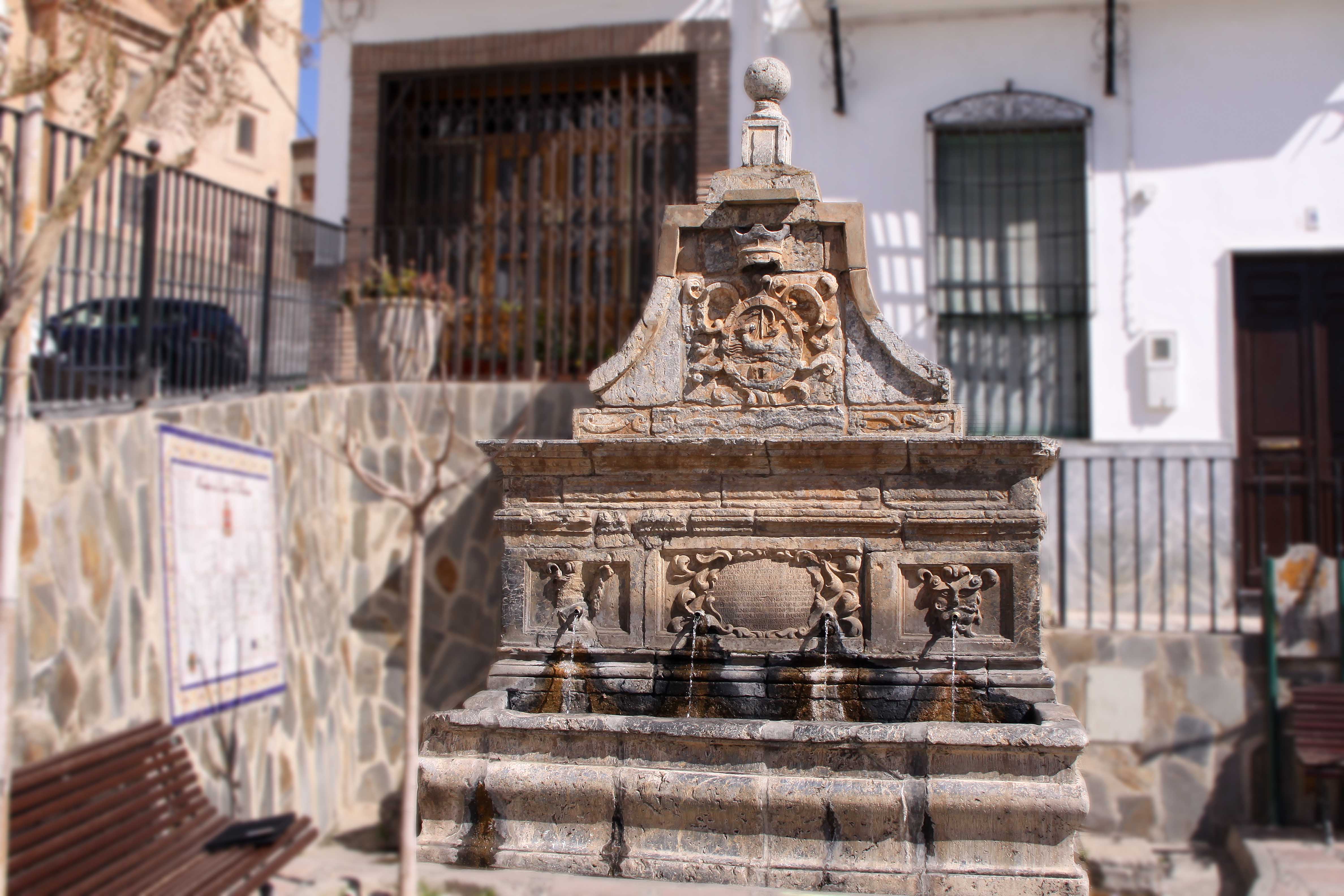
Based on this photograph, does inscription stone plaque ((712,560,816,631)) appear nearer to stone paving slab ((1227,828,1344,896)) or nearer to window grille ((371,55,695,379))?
stone paving slab ((1227,828,1344,896))

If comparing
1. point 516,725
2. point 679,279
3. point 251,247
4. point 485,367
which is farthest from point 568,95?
point 516,725

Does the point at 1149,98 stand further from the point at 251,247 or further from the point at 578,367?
the point at 251,247

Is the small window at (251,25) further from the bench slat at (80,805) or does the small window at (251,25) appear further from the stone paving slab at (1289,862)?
the stone paving slab at (1289,862)

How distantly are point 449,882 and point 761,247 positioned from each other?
10.9 ft

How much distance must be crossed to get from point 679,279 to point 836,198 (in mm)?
4694

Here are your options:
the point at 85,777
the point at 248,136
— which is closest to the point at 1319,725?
the point at 85,777

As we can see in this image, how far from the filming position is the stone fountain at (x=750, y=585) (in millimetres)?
3771

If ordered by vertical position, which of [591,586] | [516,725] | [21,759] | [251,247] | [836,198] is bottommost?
[21,759]

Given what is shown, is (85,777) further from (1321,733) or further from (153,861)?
(1321,733)

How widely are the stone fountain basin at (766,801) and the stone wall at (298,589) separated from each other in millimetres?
1307

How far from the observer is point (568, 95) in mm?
10375

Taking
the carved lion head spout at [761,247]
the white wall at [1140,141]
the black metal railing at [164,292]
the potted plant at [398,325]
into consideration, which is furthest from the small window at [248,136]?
the carved lion head spout at [761,247]

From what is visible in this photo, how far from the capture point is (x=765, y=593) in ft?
15.0

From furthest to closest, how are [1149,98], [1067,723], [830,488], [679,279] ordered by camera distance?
1. [1149,98]
2. [679,279]
3. [830,488]
4. [1067,723]
